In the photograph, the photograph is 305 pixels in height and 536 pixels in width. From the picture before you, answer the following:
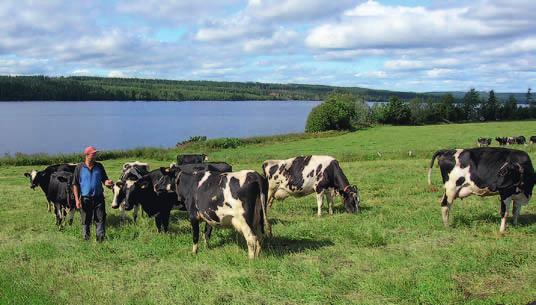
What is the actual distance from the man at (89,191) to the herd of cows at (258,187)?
4.03ft

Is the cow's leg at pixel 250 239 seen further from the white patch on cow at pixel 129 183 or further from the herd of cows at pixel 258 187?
the white patch on cow at pixel 129 183

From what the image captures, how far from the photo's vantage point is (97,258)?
10469 millimetres

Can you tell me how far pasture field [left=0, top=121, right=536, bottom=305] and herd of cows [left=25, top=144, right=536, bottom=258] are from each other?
548 millimetres

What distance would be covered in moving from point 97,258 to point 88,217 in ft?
6.75

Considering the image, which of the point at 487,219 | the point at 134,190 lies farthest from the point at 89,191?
the point at 487,219

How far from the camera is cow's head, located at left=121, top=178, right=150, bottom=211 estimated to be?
1345cm

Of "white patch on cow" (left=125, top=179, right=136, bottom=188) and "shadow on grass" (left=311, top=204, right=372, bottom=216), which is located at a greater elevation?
"white patch on cow" (left=125, top=179, right=136, bottom=188)

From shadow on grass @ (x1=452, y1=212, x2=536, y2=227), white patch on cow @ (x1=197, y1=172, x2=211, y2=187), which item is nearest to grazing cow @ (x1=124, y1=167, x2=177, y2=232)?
white patch on cow @ (x1=197, y1=172, x2=211, y2=187)

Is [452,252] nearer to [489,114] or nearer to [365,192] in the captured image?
[365,192]

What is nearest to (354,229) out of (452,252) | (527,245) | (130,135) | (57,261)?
(452,252)

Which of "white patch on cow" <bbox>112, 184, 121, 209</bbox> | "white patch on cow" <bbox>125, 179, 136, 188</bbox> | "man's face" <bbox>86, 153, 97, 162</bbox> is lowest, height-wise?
"white patch on cow" <bbox>112, 184, 121, 209</bbox>

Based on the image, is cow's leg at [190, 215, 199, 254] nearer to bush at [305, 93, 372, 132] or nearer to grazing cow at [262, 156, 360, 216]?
grazing cow at [262, 156, 360, 216]

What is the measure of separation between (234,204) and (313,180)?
19.1ft

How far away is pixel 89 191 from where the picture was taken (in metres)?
12.0
